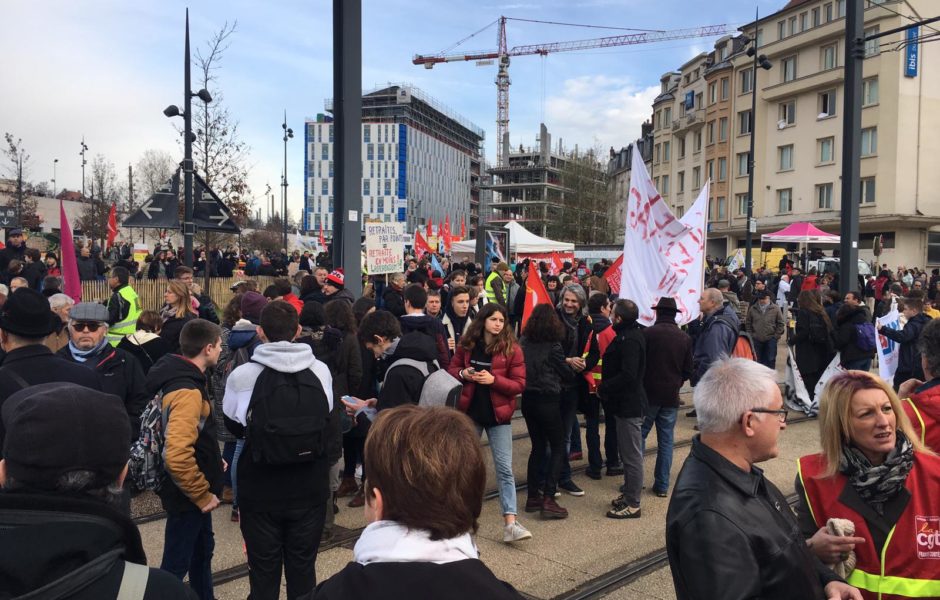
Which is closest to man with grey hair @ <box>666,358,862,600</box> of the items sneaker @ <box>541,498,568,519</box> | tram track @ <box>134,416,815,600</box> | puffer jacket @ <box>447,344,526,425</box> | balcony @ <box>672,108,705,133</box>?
tram track @ <box>134,416,815,600</box>

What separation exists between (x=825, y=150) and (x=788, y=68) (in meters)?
6.55

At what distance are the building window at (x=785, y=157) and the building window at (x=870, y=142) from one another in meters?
5.65

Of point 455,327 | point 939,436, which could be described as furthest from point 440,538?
point 455,327

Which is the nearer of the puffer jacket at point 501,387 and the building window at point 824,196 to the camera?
the puffer jacket at point 501,387

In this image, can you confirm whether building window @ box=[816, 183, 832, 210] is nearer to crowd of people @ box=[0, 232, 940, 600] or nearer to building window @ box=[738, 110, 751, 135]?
building window @ box=[738, 110, 751, 135]

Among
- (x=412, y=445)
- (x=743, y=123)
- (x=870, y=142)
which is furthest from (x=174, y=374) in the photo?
(x=743, y=123)

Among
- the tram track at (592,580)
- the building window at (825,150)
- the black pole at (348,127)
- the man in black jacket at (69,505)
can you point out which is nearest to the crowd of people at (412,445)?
the man in black jacket at (69,505)

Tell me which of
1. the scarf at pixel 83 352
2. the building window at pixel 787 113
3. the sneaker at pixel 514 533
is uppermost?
the building window at pixel 787 113

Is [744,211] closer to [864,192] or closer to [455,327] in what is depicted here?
[864,192]

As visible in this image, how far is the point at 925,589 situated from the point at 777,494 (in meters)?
0.70

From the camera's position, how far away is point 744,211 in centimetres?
5181

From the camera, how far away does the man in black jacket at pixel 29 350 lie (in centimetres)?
388

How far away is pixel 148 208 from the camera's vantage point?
10.2 metres

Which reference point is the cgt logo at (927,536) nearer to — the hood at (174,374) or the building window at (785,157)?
the hood at (174,374)
